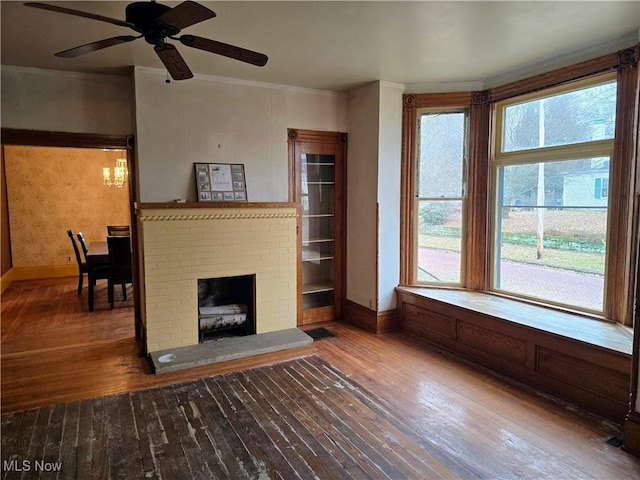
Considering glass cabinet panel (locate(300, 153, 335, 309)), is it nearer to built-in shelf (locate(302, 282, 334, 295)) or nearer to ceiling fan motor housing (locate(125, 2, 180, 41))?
built-in shelf (locate(302, 282, 334, 295))

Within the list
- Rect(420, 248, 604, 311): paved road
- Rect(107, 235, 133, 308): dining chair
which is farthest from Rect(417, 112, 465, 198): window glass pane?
Rect(107, 235, 133, 308): dining chair

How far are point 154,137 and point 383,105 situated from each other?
2.41 m

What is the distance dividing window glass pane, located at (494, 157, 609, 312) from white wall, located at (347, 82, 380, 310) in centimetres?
132

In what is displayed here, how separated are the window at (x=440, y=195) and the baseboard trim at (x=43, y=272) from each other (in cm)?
656

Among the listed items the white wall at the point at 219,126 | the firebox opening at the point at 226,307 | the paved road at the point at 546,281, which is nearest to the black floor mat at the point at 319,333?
the firebox opening at the point at 226,307

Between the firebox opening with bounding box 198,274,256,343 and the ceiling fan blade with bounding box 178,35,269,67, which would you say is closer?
the ceiling fan blade with bounding box 178,35,269,67

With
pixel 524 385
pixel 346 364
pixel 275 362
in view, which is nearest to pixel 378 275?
pixel 346 364

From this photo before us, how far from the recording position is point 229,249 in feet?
13.9

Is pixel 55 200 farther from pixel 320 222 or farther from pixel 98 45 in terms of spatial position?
pixel 98 45

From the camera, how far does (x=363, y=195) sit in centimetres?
476

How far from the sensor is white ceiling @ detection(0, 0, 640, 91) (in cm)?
269

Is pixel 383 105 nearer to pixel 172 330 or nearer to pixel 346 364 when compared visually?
pixel 346 364

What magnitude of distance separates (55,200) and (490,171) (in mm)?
7493

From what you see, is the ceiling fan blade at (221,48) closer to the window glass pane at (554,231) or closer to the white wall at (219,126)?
the white wall at (219,126)
